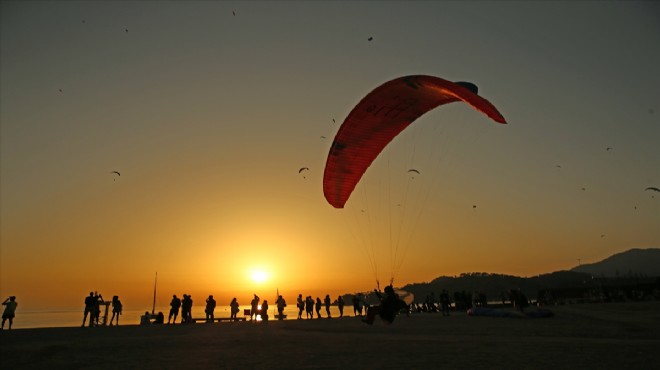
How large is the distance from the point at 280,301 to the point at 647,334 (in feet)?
66.8

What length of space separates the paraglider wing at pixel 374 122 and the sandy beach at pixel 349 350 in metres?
6.04

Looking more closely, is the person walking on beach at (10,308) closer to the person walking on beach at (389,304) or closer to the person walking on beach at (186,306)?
the person walking on beach at (186,306)

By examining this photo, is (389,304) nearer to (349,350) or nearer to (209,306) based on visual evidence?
(349,350)

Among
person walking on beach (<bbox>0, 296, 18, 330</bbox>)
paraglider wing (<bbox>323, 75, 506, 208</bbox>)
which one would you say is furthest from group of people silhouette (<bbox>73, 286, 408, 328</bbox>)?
paraglider wing (<bbox>323, 75, 506, 208</bbox>)

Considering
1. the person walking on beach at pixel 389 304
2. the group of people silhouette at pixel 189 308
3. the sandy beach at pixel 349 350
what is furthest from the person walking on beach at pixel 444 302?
the person walking on beach at pixel 389 304

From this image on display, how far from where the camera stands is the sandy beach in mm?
10101

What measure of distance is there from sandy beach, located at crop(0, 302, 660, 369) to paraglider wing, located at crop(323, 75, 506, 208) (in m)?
6.04

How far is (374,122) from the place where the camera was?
1658 centimetres

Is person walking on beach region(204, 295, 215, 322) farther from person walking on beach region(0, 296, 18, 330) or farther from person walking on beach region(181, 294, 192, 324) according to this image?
person walking on beach region(0, 296, 18, 330)

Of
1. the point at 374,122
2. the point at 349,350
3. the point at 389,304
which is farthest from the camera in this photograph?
the point at 374,122

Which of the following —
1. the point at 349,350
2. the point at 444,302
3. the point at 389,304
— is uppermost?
the point at 444,302

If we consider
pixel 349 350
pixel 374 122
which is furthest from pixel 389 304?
pixel 374 122

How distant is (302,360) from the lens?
35.1 feet

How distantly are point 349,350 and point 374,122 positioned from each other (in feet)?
26.1
